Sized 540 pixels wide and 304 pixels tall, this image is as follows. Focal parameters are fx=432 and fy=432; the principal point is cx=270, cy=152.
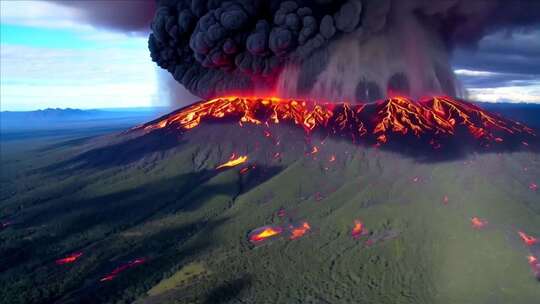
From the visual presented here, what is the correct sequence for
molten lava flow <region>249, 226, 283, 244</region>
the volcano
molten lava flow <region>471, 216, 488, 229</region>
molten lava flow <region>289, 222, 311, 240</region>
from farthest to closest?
molten lava flow <region>249, 226, 283, 244</region> → molten lava flow <region>289, 222, 311, 240</region> → molten lava flow <region>471, 216, 488, 229</region> → the volcano

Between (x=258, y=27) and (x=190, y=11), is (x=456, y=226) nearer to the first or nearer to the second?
(x=258, y=27)

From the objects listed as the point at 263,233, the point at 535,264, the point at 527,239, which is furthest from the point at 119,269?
the point at 527,239

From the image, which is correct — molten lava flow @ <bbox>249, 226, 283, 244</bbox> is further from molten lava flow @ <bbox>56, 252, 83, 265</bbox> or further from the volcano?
molten lava flow @ <bbox>56, 252, 83, 265</bbox>

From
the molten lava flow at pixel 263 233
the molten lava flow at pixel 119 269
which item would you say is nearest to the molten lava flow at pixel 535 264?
the molten lava flow at pixel 263 233

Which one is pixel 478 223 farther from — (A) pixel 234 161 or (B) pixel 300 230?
(A) pixel 234 161

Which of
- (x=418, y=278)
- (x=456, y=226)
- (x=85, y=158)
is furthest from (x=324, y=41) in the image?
(x=85, y=158)

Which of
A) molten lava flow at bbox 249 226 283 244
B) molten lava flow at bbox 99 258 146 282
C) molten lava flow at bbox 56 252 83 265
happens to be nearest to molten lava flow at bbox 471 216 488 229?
molten lava flow at bbox 249 226 283 244
